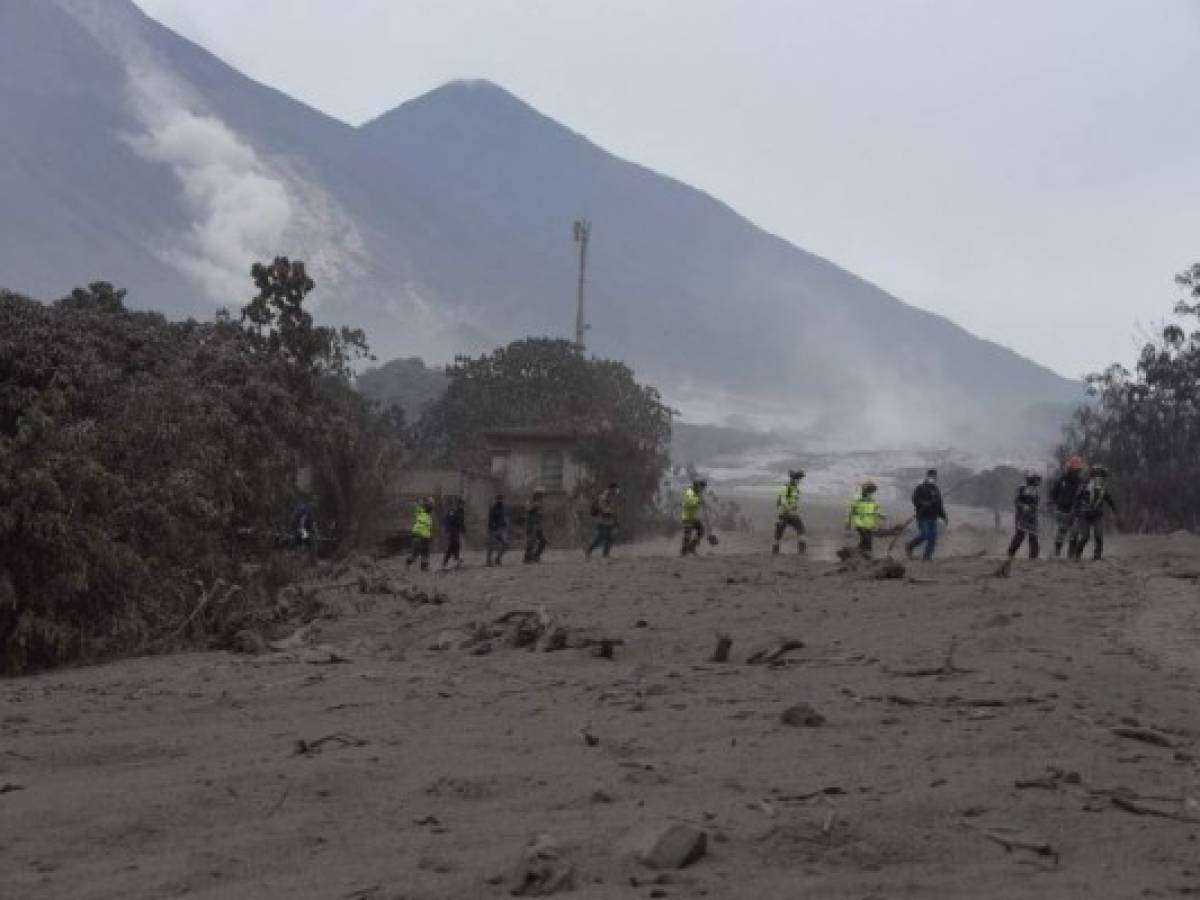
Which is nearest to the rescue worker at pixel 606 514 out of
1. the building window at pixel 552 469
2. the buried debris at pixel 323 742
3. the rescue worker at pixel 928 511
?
the rescue worker at pixel 928 511

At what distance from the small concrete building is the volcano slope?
3904 centimetres

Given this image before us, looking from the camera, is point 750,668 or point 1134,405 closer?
point 750,668

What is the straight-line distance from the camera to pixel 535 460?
2126 inches

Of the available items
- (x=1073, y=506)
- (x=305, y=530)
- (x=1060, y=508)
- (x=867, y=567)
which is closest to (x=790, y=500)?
Answer: (x=1060, y=508)

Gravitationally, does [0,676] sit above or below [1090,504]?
below

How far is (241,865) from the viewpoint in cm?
574

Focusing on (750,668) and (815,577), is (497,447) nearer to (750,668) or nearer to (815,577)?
(815,577)

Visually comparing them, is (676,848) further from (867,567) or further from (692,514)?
(692,514)

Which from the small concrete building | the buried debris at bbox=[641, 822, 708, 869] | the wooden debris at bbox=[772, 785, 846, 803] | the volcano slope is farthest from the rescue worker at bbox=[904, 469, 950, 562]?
the small concrete building

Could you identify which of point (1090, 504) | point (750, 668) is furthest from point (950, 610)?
point (1090, 504)

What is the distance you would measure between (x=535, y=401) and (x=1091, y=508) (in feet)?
133

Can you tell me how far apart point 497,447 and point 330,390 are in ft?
23.2

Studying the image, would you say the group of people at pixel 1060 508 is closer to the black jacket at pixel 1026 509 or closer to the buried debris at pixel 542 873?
the black jacket at pixel 1026 509

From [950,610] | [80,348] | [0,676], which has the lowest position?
[0,676]
